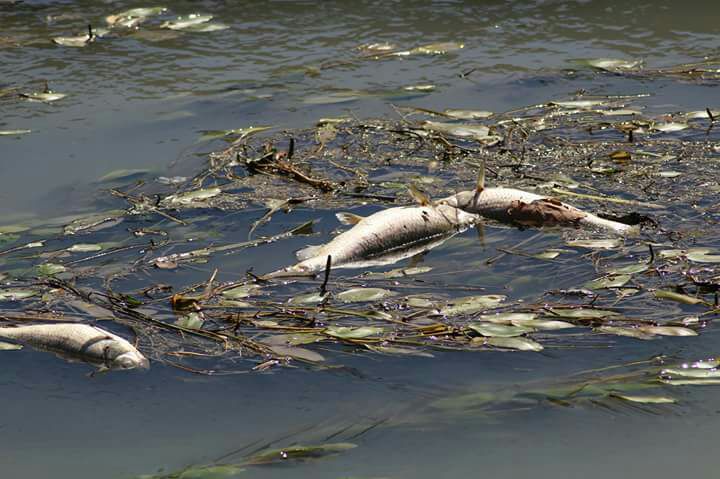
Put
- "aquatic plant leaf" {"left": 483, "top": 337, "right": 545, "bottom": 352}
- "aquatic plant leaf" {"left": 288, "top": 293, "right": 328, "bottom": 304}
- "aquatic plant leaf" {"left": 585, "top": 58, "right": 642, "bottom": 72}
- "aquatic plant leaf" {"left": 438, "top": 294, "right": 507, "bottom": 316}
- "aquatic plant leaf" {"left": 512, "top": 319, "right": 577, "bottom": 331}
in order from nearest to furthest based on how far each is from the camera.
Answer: "aquatic plant leaf" {"left": 483, "top": 337, "right": 545, "bottom": 352}
"aquatic plant leaf" {"left": 512, "top": 319, "right": 577, "bottom": 331}
"aquatic plant leaf" {"left": 438, "top": 294, "right": 507, "bottom": 316}
"aquatic plant leaf" {"left": 288, "top": 293, "right": 328, "bottom": 304}
"aquatic plant leaf" {"left": 585, "top": 58, "right": 642, "bottom": 72}

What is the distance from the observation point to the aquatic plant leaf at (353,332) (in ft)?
10.4

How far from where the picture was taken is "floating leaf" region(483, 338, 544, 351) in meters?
3.09

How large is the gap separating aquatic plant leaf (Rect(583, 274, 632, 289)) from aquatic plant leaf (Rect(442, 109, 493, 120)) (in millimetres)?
1635

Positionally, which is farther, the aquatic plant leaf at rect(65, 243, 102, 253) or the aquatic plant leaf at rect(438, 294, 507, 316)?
the aquatic plant leaf at rect(65, 243, 102, 253)

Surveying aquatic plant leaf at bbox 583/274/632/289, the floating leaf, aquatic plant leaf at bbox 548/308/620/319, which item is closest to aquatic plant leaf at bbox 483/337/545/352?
the floating leaf

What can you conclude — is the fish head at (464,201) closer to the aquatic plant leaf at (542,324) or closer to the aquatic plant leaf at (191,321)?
the aquatic plant leaf at (542,324)

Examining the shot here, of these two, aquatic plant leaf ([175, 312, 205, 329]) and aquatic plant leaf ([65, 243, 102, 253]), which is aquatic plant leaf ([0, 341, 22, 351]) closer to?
aquatic plant leaf ([175, 312, 205, 329])

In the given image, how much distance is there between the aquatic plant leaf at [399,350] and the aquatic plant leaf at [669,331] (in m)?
0.62

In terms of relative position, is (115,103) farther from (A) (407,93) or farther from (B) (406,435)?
(B) (406,435)

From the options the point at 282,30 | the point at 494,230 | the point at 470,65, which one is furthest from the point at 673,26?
the point at 494,230

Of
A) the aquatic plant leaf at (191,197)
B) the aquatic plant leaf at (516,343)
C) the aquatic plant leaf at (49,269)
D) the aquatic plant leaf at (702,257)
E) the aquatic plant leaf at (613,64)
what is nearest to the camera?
the aquatic plant leaf at (516,343)

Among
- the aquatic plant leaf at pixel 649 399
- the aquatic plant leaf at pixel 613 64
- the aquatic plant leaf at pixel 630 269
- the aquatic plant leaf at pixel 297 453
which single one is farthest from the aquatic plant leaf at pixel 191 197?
the aquatic plant leaf at pixel 613 64

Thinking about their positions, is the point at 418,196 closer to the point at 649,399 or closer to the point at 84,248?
the point at 84,248

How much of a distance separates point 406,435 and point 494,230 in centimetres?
140
